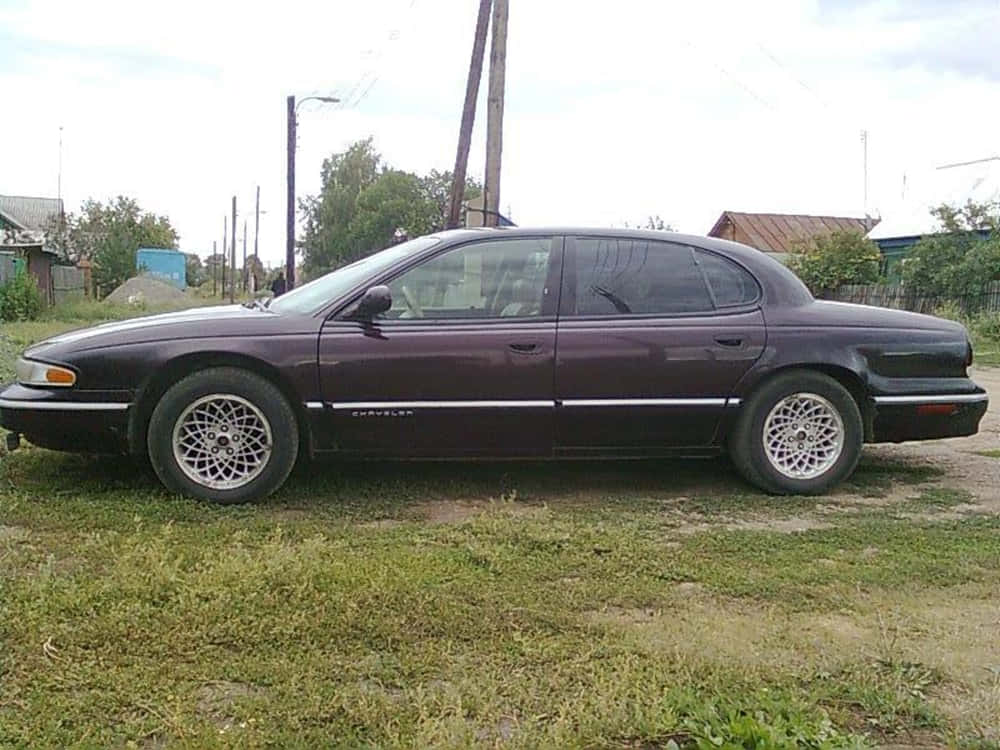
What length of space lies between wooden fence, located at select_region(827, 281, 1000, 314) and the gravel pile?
86.3 feet

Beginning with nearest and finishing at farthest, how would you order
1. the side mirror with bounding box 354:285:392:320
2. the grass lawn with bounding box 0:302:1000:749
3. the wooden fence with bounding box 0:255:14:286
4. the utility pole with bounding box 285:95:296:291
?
the grass lawn with bounding box 0:302:1000:749, the side mirror with bounding box 354:285:392:320, the wooden fence with bounding box 0:255:14:286, the utility pole with bounding box 285:95:296:291

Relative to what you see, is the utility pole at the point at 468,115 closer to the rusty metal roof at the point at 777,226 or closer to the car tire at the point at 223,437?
the car tire at the point at 223,437

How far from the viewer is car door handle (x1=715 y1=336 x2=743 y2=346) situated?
209 inches

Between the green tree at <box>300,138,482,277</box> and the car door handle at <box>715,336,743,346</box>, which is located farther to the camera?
the green tree at <box>300,138,482,277</box>

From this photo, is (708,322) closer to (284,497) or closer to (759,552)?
Result: (759,552)

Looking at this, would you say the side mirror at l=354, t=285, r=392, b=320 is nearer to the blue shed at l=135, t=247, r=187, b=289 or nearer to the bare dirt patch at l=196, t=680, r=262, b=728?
the bare dirt patch at l=196, t=680, r=262, b=728

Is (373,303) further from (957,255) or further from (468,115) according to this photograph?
(957,255)

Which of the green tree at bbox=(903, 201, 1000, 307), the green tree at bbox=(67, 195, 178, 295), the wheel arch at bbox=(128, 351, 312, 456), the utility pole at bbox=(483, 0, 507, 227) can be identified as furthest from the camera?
the green tree at bbox=(67, 195, 178, 295)

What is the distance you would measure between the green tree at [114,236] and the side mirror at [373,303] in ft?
143

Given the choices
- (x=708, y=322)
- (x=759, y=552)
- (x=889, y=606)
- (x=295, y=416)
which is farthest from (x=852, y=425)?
(x=295, y=416)

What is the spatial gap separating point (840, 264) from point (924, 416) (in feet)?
81.2

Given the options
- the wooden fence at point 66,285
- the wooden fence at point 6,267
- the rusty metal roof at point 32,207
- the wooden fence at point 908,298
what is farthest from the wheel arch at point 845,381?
the rusty metal roof at point 32,207

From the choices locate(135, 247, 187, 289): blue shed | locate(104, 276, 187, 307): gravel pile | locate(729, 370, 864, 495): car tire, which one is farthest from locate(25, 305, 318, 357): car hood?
locate(135, 247, 187, 289): blue shed

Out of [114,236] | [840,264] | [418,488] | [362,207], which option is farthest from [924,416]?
[362,207]
